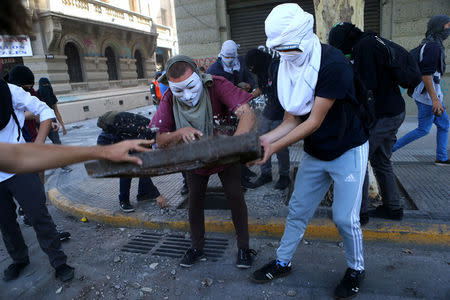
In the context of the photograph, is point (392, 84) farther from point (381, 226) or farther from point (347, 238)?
point (347, 238)

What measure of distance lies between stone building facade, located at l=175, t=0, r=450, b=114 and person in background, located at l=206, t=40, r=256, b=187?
3.67m

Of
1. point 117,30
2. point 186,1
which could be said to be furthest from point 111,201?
point 117,30

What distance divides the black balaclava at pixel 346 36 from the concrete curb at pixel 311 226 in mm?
1715

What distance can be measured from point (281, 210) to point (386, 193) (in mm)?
1107

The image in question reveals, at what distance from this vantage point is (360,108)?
215 cm

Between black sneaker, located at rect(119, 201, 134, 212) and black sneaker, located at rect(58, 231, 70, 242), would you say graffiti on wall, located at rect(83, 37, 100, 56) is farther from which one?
black sneaker, located at rect(58, 231, 70, 242)

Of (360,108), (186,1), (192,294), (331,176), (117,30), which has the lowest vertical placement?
(192,294)

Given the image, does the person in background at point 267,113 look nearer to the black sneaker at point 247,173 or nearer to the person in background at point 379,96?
the black sneaker at point 247,173

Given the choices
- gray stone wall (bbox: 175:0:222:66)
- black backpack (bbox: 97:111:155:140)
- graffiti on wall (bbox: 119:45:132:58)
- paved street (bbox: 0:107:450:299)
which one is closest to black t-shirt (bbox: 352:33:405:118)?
paved street (bbox: 0:107:450:299)

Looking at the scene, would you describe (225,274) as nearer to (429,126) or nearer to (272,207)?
(272,207)

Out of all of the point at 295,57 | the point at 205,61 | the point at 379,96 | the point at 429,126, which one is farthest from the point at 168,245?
the point at 205,61

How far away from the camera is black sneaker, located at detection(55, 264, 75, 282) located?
110 inches

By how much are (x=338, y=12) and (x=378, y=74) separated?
3.40ft

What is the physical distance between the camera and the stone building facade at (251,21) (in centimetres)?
728
